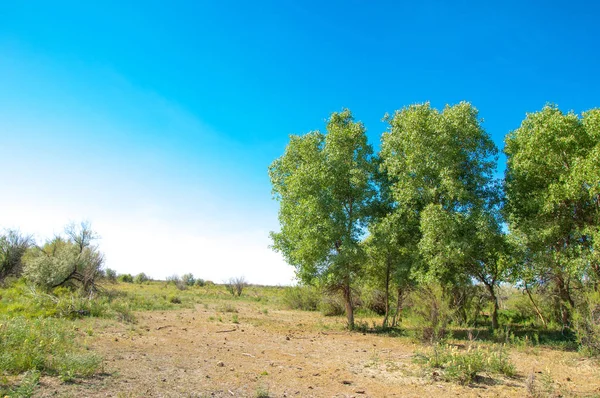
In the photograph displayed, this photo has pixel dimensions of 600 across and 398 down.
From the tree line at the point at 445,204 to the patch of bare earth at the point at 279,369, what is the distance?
146 inches

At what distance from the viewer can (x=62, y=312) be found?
16312mm

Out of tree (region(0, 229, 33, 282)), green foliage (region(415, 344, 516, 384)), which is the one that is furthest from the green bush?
green foliage (region(415, 344, 516, 384))

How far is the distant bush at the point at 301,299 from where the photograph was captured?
34719 mm

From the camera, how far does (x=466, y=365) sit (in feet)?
30.4

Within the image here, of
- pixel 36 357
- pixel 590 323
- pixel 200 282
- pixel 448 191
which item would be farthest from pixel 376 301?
pixel 200 282

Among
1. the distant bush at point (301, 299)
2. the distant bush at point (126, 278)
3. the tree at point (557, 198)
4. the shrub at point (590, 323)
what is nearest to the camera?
the shrub at point (590, 323)

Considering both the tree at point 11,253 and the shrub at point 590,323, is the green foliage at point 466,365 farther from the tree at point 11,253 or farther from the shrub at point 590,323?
the tree at point 11,253

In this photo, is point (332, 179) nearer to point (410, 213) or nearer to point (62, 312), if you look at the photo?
point (410, 213)

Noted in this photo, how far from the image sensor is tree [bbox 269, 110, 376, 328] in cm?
1794

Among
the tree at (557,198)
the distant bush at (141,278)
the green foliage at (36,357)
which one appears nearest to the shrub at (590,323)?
the tree at (557,198)

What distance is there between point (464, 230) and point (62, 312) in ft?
61.7

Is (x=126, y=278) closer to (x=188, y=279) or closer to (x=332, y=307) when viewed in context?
(x=188, y=279)

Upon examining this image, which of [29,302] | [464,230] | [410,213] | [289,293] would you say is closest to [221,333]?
[29,302]

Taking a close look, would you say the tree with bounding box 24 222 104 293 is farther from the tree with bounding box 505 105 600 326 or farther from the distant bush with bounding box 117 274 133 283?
the distant bush with bounding box 117 274 133 283
